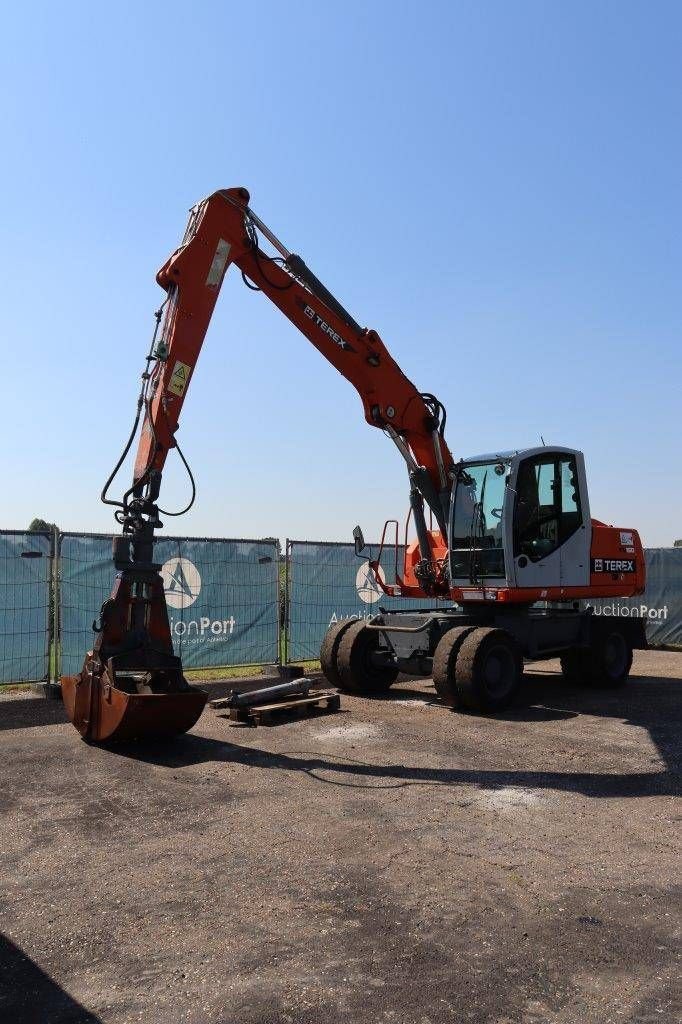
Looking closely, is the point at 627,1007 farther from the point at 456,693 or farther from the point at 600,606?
the point at 600,606

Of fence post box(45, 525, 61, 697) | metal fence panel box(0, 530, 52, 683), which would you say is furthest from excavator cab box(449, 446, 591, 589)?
metal fence panel box(0, 530, 52, 683)

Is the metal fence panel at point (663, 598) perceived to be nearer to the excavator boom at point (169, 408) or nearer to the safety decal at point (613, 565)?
the safety decal at point (613, 565)

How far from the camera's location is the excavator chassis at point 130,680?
7.86m

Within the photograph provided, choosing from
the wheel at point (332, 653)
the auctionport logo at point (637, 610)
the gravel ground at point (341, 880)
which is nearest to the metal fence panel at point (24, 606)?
the gravel ground at point (341, 880)

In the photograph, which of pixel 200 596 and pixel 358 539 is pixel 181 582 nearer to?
pixel 200 596

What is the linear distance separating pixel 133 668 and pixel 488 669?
4684 mm

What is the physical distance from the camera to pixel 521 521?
37.4 ft

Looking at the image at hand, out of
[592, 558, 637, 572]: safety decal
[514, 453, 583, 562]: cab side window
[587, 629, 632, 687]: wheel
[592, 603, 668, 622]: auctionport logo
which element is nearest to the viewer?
[514, 453, 583, 562]: cab side window

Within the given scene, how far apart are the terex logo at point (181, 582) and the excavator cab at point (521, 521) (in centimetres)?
430

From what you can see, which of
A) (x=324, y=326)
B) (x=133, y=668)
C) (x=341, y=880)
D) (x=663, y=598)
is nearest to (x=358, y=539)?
(x=324, y=326)

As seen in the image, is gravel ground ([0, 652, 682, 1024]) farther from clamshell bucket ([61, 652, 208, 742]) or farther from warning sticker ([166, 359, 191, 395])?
warning sticker ([166, 359, 191, 395])

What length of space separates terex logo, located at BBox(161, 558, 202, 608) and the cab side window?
17.4 feet

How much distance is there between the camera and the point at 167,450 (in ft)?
28.6

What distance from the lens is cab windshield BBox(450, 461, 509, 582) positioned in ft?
37.3
